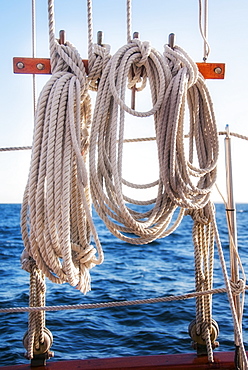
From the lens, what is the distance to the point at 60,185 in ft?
5.08

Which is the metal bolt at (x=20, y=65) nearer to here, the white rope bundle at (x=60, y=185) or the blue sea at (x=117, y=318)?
the white rope bundle at (x=60, y=185)

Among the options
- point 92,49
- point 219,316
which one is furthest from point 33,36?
point 219,316

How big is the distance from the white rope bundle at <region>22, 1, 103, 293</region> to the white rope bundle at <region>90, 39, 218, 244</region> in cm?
10

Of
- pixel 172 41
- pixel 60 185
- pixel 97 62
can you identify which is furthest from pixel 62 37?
pixel 60 185

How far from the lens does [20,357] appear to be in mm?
3605

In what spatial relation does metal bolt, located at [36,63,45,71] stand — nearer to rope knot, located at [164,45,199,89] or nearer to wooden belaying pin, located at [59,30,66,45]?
wooden belaying pin, located at [59,30,66,45]

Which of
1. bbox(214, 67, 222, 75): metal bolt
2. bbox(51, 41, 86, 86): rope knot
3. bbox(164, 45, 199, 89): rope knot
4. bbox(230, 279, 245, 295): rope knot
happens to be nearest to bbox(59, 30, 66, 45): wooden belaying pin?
bbox(51, 41, 86, 86): rope knot

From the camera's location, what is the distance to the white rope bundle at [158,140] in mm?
1709

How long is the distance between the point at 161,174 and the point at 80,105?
0.41 meters

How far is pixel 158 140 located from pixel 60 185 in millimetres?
462

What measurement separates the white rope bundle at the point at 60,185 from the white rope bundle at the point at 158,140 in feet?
0.33

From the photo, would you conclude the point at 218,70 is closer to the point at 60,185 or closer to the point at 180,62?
the point at 180,62

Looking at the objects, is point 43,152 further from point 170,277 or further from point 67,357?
point 170,277

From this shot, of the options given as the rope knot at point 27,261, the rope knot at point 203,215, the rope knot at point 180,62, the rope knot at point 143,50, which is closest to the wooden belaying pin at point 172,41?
the rope knot at point 180,62
